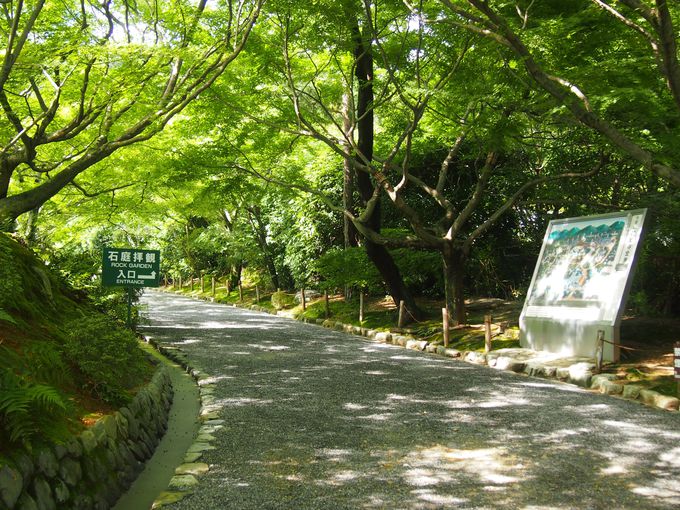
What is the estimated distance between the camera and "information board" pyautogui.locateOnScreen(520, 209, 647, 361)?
984 centimetres

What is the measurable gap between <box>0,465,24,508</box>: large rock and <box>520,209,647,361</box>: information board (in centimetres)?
867

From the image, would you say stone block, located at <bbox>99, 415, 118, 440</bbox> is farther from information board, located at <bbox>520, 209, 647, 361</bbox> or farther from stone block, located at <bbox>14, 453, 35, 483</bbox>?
information board, located at <bbox>520, 209, 647, 361</bbox>

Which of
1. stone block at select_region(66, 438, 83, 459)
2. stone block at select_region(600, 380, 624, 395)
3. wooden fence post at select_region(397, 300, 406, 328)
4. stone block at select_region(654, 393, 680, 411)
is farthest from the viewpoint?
A: wooden fence post at select_region(397, 300, 406, 328)

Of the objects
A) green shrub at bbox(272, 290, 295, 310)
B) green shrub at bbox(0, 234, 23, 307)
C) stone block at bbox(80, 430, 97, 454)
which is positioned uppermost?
green shrub at bbox(0, 234, 23, 307)

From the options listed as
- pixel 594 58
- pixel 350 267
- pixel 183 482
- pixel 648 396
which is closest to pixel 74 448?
pixel 183 482

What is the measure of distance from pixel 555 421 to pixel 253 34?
397 inches

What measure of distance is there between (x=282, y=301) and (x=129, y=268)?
1183cm

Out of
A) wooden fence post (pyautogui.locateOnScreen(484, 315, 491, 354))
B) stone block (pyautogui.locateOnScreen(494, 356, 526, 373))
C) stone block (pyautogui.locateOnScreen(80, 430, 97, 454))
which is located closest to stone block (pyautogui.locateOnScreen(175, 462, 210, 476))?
stone block (pyautogui.locateOnScreen(80, 430, 97, 454))

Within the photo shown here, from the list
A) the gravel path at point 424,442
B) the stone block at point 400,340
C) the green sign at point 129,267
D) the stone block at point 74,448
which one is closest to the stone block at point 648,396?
the gravel path at point 424,442

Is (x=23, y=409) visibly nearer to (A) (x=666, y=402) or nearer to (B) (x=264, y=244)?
(A) (x=666, y=402)

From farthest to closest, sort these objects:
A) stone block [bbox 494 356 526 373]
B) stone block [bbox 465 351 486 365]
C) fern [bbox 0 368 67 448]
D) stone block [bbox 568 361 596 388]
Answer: stone block [bbox 465 351 486 365] → stone block [bbox 494 356 526 373] → stone block [bbox 568 361 596 388] → fern [bbox 0 368 67 448]

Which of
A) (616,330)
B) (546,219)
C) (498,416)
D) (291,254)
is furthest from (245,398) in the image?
(291,254)

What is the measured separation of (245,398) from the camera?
793 cm

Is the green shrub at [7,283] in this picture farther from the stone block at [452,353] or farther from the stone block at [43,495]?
the stone block at [452,353]
